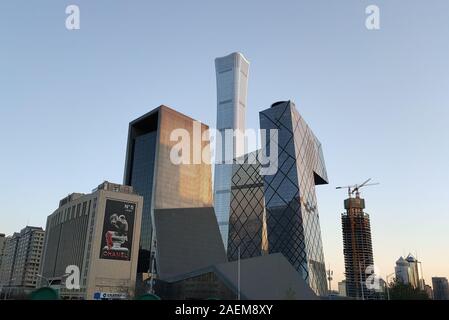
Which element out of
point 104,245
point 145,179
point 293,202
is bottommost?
point 104,245

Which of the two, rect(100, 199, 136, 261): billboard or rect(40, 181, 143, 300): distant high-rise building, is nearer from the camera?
rect(40, 181, 143, 300): distant high-rise building

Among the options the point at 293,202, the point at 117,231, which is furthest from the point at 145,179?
the point at 293,202

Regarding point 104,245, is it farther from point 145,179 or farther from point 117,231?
point 145,179

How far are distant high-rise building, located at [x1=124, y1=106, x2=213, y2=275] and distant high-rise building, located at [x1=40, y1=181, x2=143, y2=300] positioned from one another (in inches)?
808

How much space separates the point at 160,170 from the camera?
152 meters

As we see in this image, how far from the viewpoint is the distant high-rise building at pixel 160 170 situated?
14562cm

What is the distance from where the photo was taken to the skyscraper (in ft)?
557

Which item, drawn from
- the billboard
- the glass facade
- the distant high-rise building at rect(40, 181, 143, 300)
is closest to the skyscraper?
the glass facade

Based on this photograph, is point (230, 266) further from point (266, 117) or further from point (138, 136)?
point (266, 117)

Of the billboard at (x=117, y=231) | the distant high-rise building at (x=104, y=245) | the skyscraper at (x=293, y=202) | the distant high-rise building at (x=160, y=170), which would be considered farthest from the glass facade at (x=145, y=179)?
the skyscraper at (x=293, y=202)

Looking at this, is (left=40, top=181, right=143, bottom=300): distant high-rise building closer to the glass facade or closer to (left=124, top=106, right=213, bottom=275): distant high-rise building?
the glass facade

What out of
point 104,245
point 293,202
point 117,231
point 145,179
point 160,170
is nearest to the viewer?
point 104,245

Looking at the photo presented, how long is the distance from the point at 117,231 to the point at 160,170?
1639 inches
